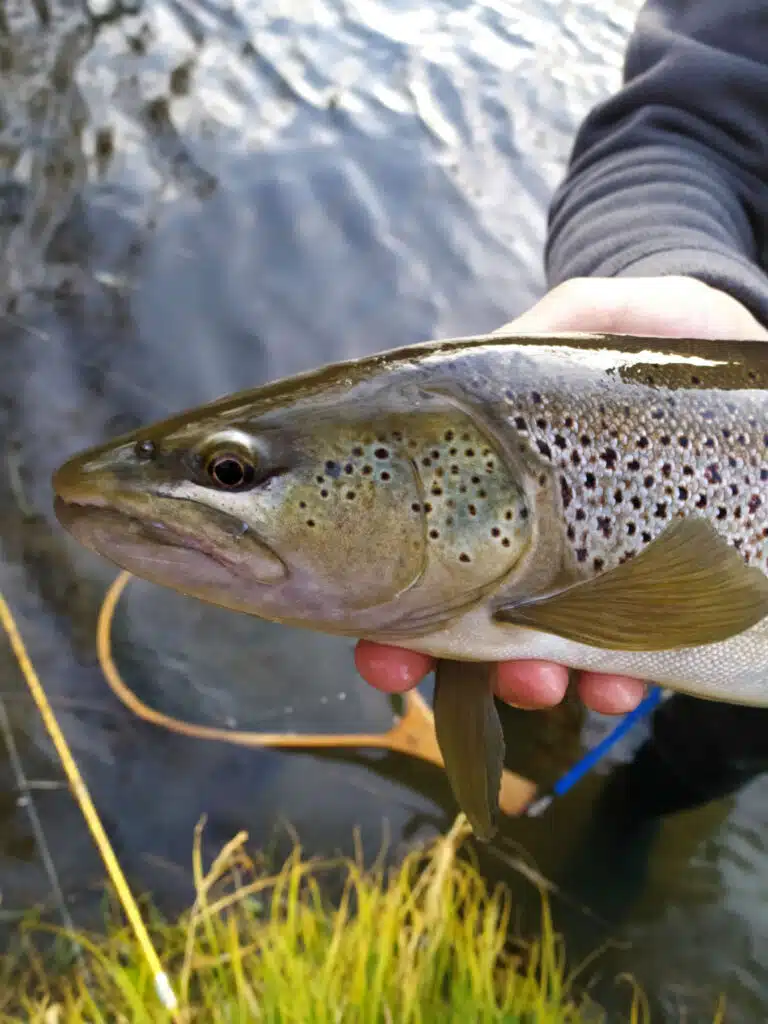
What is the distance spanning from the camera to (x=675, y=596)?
1.65m

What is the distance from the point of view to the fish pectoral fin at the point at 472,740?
1.79 meters

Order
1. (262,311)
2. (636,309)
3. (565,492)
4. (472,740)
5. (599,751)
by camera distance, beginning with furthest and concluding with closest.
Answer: (262,311) → (599,751) → (636,309) → (472,740) → (565,492)

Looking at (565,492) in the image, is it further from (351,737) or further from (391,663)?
(351,737)

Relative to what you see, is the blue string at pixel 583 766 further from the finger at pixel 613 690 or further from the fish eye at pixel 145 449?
the fish eye at pixel 145 449

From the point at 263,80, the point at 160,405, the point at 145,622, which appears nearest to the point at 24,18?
the point at 263,80

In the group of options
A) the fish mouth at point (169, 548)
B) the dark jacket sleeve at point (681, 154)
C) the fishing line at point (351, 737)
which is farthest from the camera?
the fishing line at point (351, 737)

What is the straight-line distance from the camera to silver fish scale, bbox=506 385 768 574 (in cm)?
171

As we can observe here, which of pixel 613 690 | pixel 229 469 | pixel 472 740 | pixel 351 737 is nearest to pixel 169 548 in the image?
pixel 229 469

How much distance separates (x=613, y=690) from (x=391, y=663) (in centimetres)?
48

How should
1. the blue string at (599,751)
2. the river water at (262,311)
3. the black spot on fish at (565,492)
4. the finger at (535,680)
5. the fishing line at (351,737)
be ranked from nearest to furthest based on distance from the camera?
the black spot on fish at (565,492) → the finger at (535,680) → the blue string at (599,751) → the river water at (262,311) → the fishing line at (351,737)

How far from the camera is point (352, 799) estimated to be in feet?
11.3

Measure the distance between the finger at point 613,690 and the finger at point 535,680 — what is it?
4.2 inches

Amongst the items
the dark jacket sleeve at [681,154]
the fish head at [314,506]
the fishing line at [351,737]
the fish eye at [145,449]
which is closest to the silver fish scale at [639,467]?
the fish head at [314,506]

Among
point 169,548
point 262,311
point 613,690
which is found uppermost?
point 169,548
